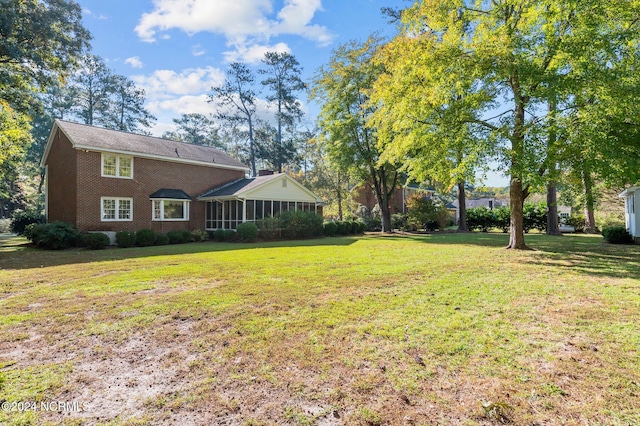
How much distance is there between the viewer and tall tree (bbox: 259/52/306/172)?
127 ft

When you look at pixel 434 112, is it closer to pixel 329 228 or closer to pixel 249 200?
pixel 329 228

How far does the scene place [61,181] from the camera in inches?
758

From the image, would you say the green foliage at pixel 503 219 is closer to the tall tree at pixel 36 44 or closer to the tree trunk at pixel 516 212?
the tree trunk at pixel 516 212

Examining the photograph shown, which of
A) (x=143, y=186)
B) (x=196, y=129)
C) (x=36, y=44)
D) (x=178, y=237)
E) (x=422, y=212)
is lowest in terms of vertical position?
(x=178, y=237)

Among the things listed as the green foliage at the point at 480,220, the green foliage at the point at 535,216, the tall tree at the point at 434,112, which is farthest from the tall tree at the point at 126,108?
the green foliage at the point at 535,216

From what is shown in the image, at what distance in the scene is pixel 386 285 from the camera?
6723 mm

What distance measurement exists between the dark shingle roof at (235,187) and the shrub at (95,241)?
7.64 metres

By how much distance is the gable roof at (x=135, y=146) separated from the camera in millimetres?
18266

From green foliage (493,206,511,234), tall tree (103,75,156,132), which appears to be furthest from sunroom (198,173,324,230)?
tall tree (103,75,156,132)

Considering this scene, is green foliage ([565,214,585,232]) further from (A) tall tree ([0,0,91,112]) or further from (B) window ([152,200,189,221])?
(A) tall tree ([0,0,91,112])

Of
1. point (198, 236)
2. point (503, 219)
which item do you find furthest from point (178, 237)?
point (503, 219)

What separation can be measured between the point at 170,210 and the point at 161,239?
3.94 m

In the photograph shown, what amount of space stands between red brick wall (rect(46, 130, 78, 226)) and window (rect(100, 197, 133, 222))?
1357mm

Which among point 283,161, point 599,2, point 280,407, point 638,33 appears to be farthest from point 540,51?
point 283,161
